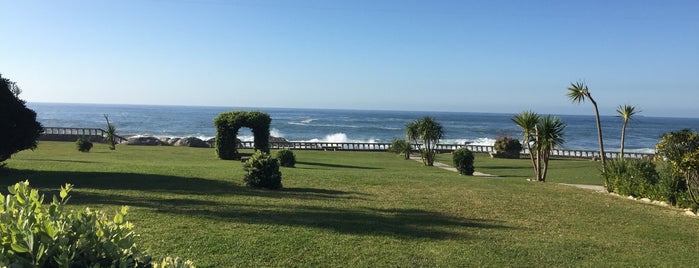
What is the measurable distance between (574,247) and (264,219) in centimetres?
482

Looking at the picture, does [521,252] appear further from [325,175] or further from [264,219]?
[325,175]

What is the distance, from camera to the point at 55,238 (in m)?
1.90

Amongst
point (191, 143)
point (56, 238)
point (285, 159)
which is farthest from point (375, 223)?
point (191, 143)

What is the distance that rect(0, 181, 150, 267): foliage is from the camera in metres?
1.84

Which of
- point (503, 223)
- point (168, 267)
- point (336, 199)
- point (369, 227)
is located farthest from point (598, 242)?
point (168, 267)

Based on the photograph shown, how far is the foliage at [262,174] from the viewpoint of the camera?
11.3 m

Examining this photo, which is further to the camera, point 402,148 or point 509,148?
point 509,148

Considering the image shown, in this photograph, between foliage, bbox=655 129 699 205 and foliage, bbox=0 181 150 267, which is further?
foliage, bbox=655 129 699 205

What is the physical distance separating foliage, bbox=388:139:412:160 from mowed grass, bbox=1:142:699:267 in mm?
20384

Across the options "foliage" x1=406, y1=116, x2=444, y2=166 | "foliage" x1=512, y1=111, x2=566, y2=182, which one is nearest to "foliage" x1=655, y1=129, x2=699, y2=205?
"foliage" x1=512, y1=111, x2=566, y2=182

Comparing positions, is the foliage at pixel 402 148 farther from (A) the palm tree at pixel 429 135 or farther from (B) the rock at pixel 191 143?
(B) the rock at pixel 191 143

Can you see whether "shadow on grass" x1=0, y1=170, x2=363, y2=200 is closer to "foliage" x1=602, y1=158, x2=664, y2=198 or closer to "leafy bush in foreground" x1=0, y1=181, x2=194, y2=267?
"leafy bush in foreground" x1=0, y1=181, x2=194, y2=267

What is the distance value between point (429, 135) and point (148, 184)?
20.9 metres

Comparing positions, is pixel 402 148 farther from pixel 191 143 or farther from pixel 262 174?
pixel 262 174
